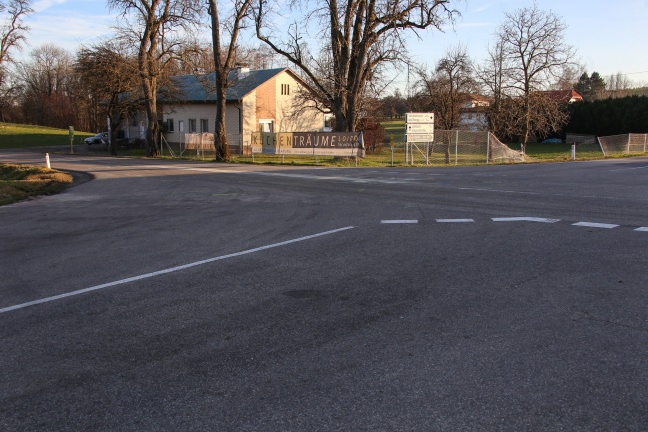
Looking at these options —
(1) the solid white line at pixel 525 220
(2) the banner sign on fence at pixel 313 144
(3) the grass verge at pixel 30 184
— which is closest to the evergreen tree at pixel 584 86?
(2) the banner sign on fence at pixel 313 144

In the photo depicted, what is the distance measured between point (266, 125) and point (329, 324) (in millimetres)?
43627

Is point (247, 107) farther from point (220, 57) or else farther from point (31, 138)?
point (31, 138)

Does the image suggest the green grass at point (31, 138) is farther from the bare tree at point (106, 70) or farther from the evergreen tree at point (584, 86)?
the evergreen tree at point (584, 86)

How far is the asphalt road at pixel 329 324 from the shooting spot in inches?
141

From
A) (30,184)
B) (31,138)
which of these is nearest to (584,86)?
(31,138)

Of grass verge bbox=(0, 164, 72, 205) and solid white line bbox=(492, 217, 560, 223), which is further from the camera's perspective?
grass verge bbox=(0, 164, 72, 205)

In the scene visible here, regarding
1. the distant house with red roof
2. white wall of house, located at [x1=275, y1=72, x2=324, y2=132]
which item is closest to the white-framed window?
white wall of house, located at [x1=275, y1=72, x2=324, y2=132]

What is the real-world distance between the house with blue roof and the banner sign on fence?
9.85 metres

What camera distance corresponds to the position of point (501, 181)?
62.0ft

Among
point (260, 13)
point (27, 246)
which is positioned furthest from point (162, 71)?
point (27, 246)

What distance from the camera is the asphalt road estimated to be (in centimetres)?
359

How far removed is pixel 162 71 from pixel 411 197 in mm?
31947

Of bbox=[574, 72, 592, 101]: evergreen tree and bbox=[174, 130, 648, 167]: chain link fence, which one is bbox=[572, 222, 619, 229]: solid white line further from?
bbox=[574, 72, 592, 101]: evergreen tree

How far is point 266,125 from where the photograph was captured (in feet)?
156
